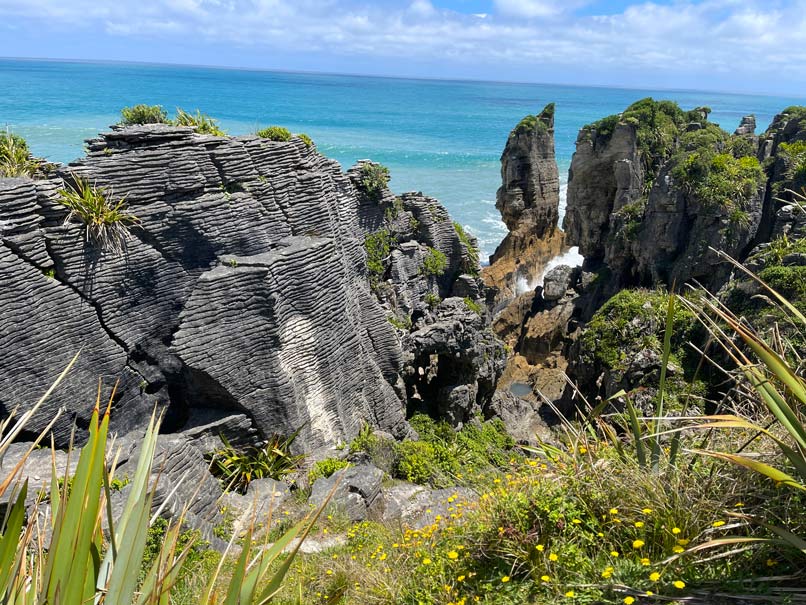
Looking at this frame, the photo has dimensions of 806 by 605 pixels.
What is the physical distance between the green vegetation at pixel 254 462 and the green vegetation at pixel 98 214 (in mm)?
4597

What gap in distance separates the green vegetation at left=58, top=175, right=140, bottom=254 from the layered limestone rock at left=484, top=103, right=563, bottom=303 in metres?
27.2

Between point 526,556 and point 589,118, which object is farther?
point 589,118

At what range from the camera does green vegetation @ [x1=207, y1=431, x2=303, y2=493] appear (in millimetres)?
12391

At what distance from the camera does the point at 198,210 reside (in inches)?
479

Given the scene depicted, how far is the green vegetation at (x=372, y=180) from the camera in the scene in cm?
1741

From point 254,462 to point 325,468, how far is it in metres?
1.58

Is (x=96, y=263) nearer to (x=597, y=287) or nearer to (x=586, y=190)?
(x=597, y=287)

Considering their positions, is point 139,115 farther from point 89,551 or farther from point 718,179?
point 718,179

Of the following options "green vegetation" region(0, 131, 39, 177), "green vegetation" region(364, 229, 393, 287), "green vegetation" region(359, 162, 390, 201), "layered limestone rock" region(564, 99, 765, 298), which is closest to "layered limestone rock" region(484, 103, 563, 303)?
"layered limestone rock" region(564, 99, 765, 298)

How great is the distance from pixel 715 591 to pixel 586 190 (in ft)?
105

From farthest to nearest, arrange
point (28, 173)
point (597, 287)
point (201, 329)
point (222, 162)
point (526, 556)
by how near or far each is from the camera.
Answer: point (597, 287), point (222, 162), point (201, 329), point (28, 173), point (526, 556)

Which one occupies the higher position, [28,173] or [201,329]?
[28,173]

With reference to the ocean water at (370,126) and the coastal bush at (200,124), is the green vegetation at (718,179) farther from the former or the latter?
the ocean water at (370,126)

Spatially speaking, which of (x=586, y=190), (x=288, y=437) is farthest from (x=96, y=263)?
(x=586, y=190)
